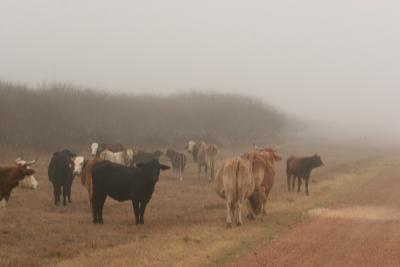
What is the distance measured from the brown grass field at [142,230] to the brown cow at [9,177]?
2.76 feet

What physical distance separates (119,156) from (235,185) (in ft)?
43.0

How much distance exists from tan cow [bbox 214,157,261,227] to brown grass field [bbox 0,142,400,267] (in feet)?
1.65

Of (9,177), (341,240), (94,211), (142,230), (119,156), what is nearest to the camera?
(341,240)

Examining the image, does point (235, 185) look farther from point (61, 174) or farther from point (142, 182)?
point (61, 174)

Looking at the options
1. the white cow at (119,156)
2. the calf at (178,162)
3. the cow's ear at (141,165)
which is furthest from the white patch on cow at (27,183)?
the calf at (178,162)

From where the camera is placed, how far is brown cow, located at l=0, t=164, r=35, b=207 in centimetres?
1473

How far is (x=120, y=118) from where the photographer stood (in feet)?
195

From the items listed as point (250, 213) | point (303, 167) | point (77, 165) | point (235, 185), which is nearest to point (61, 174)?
point (77, 165)

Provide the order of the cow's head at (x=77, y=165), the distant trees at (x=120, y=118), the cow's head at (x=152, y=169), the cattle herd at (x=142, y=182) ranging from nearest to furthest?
1. the cattle herd at (x=142, y=182)
2. the cow's head at (x=152, y=169)
3. the cow's head at (x=77, y=165)
4. the distant trees at (x=120, y=118)

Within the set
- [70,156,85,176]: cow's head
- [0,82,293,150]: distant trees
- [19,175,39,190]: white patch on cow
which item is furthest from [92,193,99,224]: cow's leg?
[0,82,293,150]: distant trees

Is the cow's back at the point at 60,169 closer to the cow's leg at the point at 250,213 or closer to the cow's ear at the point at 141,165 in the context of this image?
the cow's ear at the point at 141,165

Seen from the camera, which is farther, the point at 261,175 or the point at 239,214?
the point at 261,175

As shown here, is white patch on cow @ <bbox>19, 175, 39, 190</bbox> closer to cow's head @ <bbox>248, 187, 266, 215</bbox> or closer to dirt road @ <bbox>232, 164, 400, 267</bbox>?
cow's head @ <bbox>248, 187, 266, 215</bbox>

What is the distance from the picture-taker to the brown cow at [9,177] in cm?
1473
